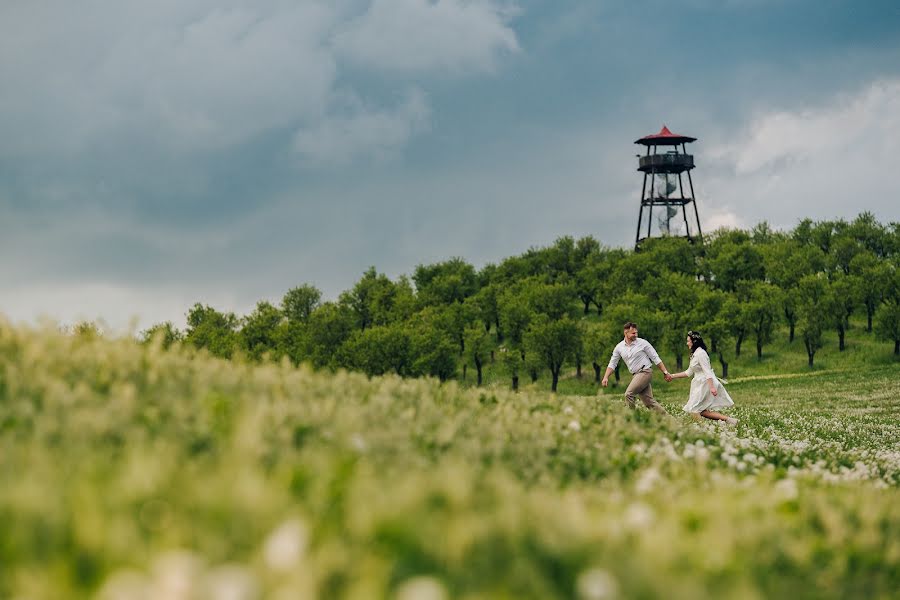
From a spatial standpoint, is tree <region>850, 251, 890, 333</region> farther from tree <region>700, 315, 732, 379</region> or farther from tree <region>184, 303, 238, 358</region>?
tree <region>184, 303, 238, 358</region>

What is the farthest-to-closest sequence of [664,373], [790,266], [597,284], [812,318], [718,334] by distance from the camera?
[597,284] < [790,266] < [812,318] < [718,334] < [664,373]

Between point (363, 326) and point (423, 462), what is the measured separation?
98869 mm

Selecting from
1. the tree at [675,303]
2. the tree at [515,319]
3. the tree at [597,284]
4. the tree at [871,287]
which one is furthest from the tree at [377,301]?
the tree at [871,287]

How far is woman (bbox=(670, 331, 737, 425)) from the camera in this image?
23.4 m

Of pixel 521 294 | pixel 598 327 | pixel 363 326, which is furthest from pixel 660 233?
pixel 363 326

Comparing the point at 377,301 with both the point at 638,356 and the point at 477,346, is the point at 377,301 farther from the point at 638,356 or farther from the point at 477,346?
the point at 638,356

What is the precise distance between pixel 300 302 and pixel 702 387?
288 feet

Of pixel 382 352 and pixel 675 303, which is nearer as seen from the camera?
pixel 382 352

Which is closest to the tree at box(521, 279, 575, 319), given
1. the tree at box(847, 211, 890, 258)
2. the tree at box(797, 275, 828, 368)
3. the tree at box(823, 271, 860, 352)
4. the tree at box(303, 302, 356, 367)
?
the tree at box(303, 302, 356, 367)

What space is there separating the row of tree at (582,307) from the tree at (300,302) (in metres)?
0.20

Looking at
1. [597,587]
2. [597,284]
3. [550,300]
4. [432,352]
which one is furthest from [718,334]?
[597,587]

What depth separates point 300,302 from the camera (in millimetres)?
107562

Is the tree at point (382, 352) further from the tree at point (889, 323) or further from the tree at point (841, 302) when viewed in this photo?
the tree at point (889, 323)

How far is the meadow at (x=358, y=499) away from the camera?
4348 millimetres
